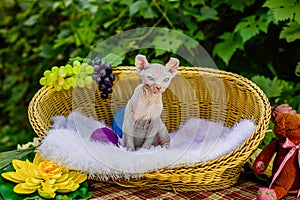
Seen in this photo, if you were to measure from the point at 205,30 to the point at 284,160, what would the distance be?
35.3 inches

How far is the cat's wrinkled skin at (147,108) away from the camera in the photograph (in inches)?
38.6

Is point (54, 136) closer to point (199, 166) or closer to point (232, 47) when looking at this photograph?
point (199, 166)

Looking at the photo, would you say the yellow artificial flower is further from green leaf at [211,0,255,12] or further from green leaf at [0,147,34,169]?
green leaf at [211,0,255,12]

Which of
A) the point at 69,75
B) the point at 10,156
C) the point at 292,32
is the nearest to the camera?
the point at 10,156

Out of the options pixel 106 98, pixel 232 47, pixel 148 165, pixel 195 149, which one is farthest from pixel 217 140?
pixel 232 47

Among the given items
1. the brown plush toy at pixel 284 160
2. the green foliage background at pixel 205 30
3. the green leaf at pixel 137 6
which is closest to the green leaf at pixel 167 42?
the green foliage background at pixel 205 30

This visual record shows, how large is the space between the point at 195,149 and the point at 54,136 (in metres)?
0.31

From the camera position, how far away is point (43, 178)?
91 cm

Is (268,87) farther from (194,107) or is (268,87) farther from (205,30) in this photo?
(205,30)

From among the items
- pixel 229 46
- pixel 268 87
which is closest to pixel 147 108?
pixel 268 87

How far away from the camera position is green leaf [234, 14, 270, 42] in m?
1.47

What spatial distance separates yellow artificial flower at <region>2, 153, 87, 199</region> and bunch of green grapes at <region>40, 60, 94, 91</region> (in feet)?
0.77

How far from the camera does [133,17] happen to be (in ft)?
5.57

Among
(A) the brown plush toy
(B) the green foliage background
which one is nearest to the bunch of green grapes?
(B) the green foliage background
